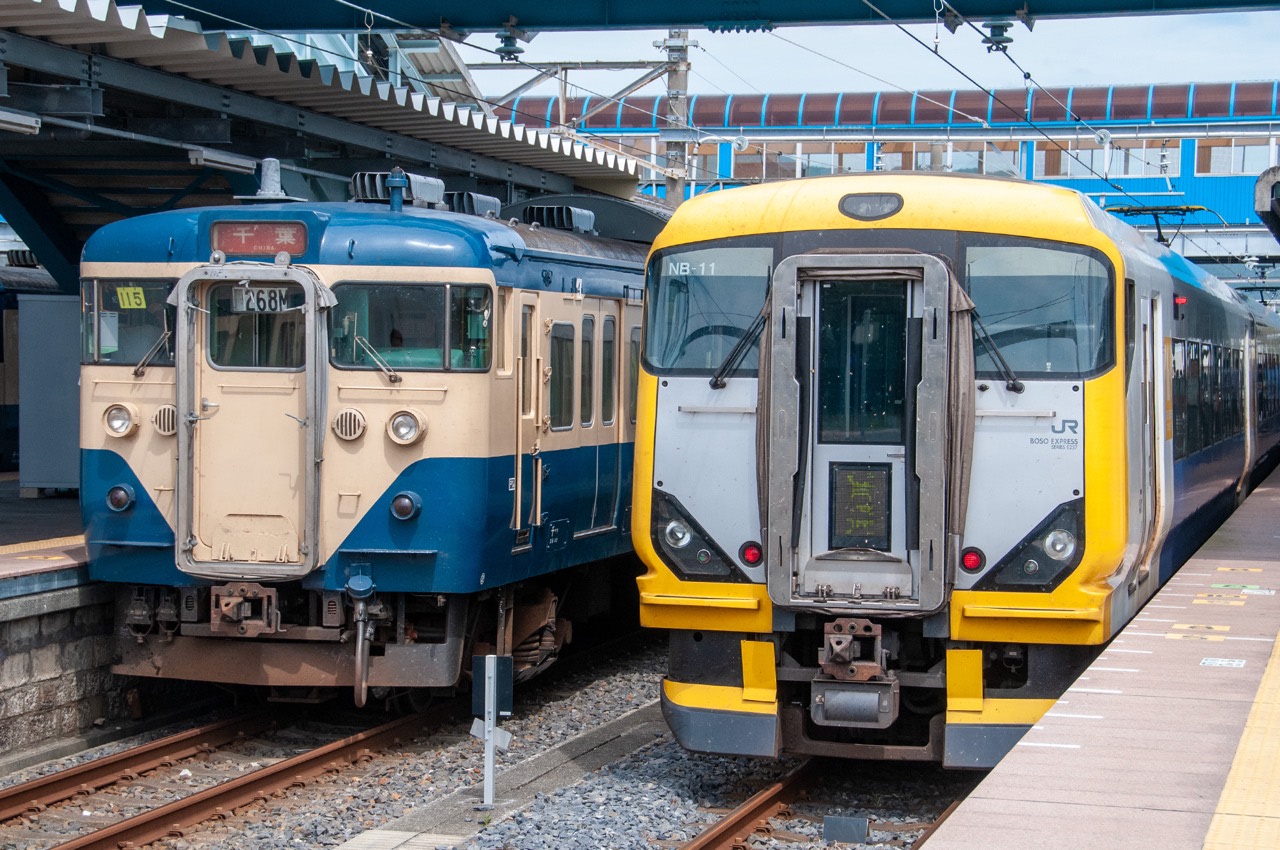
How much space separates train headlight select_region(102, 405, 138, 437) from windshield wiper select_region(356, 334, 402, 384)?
1.44 metres

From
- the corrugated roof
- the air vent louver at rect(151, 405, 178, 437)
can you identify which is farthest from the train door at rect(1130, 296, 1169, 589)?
the corrugated roof

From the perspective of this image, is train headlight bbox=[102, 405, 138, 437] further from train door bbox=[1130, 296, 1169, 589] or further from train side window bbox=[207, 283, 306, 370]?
train door bbox=[1130, 296, 1169, 589]

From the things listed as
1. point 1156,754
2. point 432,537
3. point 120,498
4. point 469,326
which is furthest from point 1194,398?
point 120,498

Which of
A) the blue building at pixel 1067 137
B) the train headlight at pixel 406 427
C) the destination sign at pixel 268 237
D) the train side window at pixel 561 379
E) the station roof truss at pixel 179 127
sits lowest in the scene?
the train headlight at pixel 406 427

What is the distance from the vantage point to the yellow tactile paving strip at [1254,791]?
17.4 feet

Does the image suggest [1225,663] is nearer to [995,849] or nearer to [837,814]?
[837,814]

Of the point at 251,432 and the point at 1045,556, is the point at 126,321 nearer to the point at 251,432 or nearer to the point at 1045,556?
the point at 251,432

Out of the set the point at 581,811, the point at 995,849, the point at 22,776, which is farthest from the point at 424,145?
the point at 995,849

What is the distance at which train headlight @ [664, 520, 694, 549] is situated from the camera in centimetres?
843

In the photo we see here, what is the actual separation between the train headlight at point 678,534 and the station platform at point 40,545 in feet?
A: 13.7

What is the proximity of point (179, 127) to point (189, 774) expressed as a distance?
20.4 ft

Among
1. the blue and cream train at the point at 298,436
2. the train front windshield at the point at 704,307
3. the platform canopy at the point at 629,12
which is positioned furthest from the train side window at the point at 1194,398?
the blue and cream train at the point at 298,436

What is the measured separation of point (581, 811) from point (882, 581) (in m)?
1.96

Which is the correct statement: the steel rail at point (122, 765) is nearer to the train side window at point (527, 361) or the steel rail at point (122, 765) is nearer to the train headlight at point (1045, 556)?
the train side window at point (527, 361)
